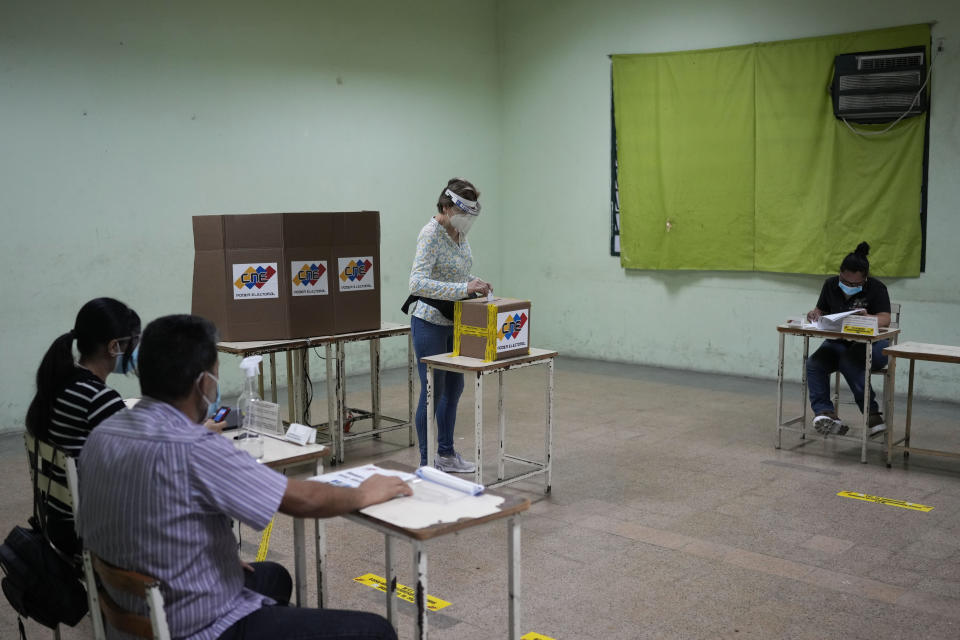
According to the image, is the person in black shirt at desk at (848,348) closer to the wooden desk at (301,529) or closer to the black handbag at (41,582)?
the wooden desk at (301,529)

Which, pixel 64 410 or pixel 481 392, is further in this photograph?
pixel 481 392

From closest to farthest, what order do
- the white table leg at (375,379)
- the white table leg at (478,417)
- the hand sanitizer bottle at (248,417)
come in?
the hand sanitizer bottle at (248,417)
the white table leg at (478,417)
the white table leg at (375,379)

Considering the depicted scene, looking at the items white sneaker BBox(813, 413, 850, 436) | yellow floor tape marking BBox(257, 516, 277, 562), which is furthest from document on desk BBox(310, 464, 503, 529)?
white sneaker BBox(813, 413, 850, 436)

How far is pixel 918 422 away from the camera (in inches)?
227

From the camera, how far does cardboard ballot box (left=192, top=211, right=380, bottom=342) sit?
4.63 meters

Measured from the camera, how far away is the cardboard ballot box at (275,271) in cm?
463

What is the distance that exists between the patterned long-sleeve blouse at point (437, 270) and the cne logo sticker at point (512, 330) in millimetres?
307

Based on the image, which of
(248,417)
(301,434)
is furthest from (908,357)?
(248,417)

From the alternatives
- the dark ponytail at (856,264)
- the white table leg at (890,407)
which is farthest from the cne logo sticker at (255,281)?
the white table leg at (890,407)

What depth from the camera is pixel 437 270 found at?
452cm

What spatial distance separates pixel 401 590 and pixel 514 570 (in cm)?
109

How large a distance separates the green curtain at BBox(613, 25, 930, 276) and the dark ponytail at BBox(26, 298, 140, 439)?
5495 mm

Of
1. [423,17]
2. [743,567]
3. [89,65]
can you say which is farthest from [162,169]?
[743,567]

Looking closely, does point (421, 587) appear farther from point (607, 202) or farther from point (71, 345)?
point (607, 202)
